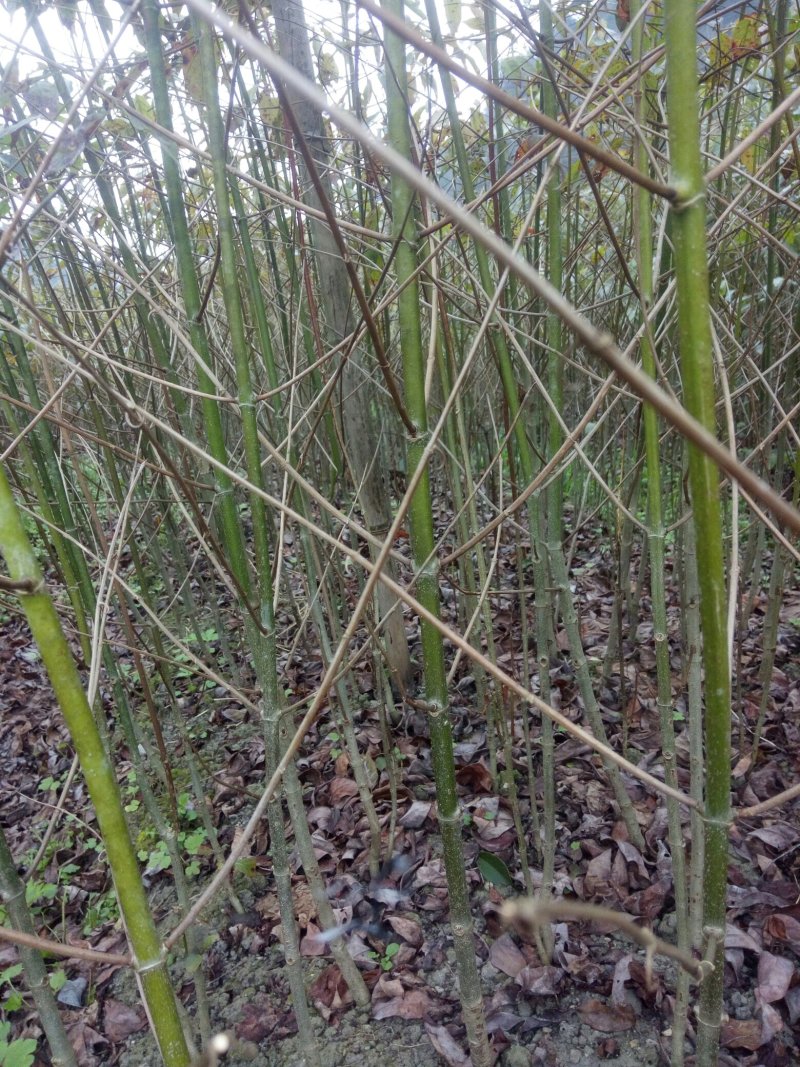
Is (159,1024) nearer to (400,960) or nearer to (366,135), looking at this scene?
(366,135)

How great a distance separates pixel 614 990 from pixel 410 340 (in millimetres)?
1393

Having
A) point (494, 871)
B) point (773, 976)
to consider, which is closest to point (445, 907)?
point (494, 871)

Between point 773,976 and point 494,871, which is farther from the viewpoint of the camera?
point 494,871

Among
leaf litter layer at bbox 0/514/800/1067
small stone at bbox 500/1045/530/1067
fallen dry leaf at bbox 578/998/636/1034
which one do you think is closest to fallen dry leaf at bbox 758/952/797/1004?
leaf litter layer at bbox 0/514/800/1067

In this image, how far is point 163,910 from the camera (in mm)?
1910

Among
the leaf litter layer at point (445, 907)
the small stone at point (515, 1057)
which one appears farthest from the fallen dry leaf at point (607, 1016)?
the small stone at point (515, 1057)

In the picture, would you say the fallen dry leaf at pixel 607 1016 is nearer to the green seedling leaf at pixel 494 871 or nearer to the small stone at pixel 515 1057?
the small stone at pixel 515 1057

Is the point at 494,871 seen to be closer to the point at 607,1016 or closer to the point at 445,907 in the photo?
the point at 445,907

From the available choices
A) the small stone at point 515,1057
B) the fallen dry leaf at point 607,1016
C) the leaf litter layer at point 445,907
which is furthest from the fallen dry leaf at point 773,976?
the small stone at point 515,1057

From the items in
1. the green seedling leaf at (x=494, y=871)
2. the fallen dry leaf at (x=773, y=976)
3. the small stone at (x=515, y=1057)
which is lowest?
the small stone at (x=515, y=1057)

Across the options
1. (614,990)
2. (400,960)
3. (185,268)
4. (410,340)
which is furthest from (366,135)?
(400,960)

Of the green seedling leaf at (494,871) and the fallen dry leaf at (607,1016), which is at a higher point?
the green seedling leaf at (494,871)

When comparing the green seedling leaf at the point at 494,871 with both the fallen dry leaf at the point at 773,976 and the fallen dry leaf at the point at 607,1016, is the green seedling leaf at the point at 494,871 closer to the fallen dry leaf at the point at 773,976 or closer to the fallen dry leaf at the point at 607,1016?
the fallen dry leaf at the point at 607,1016

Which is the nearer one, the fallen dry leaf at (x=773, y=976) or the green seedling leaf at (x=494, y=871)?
the fallen dry leaf at (x=773, y=976)
